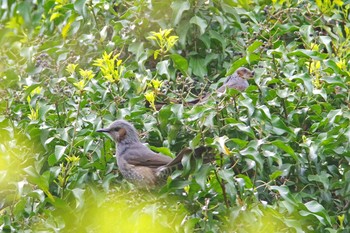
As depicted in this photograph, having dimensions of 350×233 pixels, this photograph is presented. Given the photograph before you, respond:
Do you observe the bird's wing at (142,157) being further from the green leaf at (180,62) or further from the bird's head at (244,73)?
the bird's head at (244,73)

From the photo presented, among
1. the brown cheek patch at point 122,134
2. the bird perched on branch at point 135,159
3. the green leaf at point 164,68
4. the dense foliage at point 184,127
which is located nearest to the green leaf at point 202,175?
the dense foliage at point 184,127

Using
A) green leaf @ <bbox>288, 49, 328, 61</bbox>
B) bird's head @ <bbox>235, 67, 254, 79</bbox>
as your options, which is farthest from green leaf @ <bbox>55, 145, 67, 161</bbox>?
bird's head @ <bbox>235, 67, 254, 79</bbox>

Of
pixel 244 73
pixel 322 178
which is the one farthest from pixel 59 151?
pixel 244 73

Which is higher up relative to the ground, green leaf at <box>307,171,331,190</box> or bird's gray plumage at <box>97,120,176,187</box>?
bird's gray plumage at <box>97,120,176,187</box>

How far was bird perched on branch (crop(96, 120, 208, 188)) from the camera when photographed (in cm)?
599

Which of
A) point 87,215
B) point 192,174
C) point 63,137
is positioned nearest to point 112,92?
point 63,137

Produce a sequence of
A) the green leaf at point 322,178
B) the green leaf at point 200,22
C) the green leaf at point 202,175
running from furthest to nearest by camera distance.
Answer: the green leaf at point 200,22, the green leaf at point 322,178, the green leaf at point 202,175

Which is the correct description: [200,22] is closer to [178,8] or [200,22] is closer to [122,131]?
[178,8]

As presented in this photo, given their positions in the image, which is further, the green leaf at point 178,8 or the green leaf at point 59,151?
the green leaf at point 178,8

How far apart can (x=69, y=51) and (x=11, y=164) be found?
1.92 m

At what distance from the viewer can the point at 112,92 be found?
6258 millimetres

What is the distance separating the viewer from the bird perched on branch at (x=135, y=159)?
599 centimetres

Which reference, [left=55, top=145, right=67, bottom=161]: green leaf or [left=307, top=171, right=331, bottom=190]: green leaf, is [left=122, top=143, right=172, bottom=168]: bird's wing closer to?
[left=55, top=145, right=67, bottom=161]: green leaf

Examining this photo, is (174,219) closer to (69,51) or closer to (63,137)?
(63,137)
